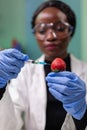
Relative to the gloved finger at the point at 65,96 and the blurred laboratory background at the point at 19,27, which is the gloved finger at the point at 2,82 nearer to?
the gloved finger at the point at 65,96

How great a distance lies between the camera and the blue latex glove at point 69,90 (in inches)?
38.2

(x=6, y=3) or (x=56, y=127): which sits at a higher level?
(x=6, y=3)

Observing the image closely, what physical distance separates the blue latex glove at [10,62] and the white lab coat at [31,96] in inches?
10.4

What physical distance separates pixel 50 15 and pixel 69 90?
1.43ft

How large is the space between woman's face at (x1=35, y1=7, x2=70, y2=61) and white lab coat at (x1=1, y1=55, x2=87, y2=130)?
0.13m

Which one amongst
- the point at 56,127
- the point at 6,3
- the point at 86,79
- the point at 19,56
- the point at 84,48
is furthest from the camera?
the point at 6,3

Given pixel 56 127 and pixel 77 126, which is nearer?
pixel 77 126

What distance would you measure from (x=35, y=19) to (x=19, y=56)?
0.45 m

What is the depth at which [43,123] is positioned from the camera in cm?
121

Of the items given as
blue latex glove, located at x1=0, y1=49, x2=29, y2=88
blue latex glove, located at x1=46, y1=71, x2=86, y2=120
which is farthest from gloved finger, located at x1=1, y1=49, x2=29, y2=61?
blue latex glove, located at x1=46, y1=71, x2=86, y2=120

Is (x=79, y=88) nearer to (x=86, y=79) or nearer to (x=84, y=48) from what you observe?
(x=86, y=79)

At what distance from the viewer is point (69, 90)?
0.98 metres

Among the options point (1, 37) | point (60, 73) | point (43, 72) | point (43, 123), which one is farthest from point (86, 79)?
point (1, 37)

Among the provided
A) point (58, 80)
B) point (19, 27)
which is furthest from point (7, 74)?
point (19, 27)
